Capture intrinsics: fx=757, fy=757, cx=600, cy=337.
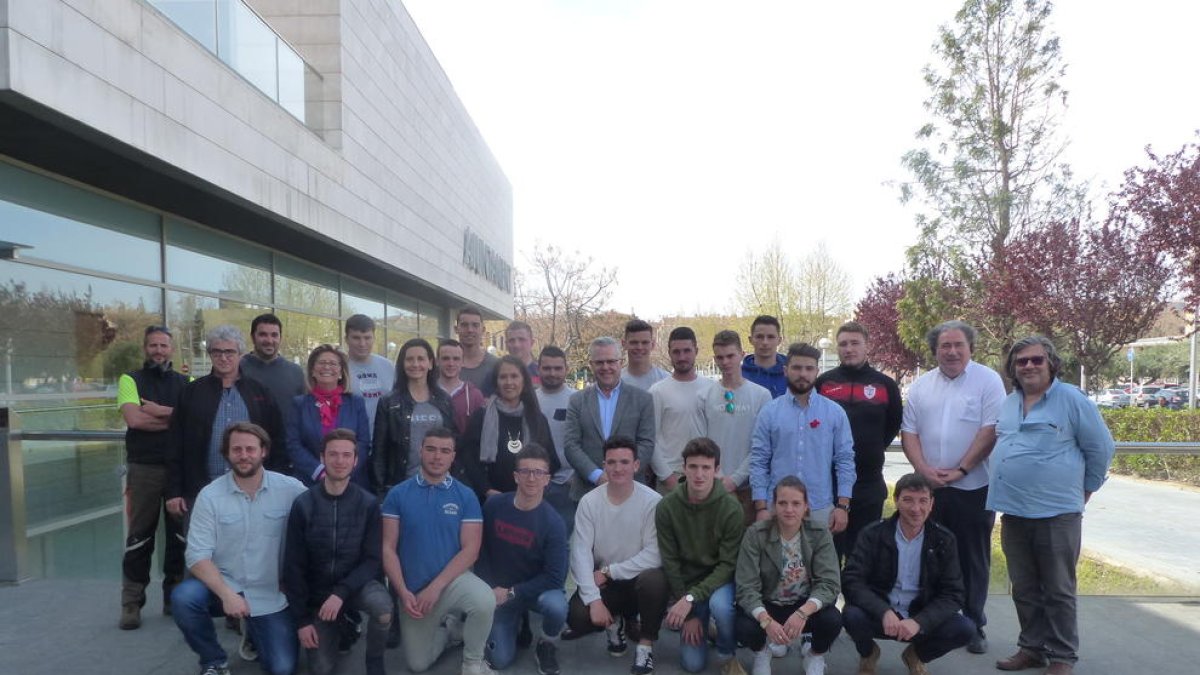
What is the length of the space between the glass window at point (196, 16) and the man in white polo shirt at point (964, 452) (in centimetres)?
881

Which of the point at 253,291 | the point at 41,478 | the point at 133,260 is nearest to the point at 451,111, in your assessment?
the point at 253,291

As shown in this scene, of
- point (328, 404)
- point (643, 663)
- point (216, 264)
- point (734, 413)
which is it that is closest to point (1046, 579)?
point (734, 413)

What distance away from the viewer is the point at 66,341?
885 cm

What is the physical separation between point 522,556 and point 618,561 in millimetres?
588

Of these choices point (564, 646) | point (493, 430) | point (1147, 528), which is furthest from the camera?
point (1147, 528)

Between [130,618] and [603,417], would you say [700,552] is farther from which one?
[130,618]

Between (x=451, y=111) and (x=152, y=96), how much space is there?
1601cm

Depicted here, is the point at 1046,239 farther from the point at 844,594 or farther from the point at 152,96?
the point at 152,96

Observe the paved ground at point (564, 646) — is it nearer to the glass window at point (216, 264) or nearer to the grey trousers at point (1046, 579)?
the grey trousers at point (1046, 579)

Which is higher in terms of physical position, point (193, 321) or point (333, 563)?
point (193, 321)

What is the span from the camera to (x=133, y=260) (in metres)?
9.90

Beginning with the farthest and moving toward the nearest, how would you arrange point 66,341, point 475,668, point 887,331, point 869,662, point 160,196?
point 887,331
point 160,196
point 66,341
point 869,662
point 475,668

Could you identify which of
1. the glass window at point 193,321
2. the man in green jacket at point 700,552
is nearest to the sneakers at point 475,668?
the man in green jacket at point 700,552

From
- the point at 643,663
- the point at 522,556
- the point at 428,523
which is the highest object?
the point at 428,523
